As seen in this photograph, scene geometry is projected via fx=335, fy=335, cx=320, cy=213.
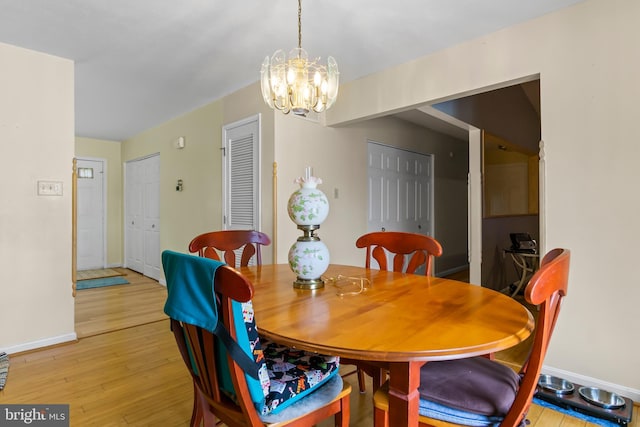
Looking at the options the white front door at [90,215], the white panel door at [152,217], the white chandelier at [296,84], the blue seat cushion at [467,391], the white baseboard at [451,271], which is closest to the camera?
the blue seat cushion at [467,391]

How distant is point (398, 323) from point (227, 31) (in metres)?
2.27

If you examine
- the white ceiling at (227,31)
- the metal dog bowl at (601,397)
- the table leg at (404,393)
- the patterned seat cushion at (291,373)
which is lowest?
the metal dog bowl at (601,397)

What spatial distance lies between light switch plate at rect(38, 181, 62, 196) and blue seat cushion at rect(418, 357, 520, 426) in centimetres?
311

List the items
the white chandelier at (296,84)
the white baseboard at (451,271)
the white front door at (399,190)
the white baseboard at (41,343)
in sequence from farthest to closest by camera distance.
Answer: the white baseboard at (451,271) < the white front door at (399,190) < the white baseboard at (41,343) < the white chandelier at (296,84)

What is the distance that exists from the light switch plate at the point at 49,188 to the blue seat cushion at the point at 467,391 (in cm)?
311

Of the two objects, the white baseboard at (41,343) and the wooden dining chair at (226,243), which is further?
the white baseboard at (41,343)

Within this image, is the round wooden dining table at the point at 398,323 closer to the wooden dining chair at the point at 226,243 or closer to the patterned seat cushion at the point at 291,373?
the patterned seat cushion at the point at 291,373

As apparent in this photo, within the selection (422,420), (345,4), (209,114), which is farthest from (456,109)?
(422,420)

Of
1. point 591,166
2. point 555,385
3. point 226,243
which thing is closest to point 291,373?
point 226,243

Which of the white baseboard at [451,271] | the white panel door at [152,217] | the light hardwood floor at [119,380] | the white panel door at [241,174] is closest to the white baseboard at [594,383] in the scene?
the light hardwood floor at [119,380]

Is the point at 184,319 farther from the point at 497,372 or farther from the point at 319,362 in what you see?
the point at 497,372

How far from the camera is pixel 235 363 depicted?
0.93 meters

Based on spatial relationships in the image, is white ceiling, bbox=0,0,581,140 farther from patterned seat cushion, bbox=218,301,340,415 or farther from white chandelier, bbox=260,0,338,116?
patterned seat cushion, bbox=218,301,340,415

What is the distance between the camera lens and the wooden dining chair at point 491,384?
35.4 inches
